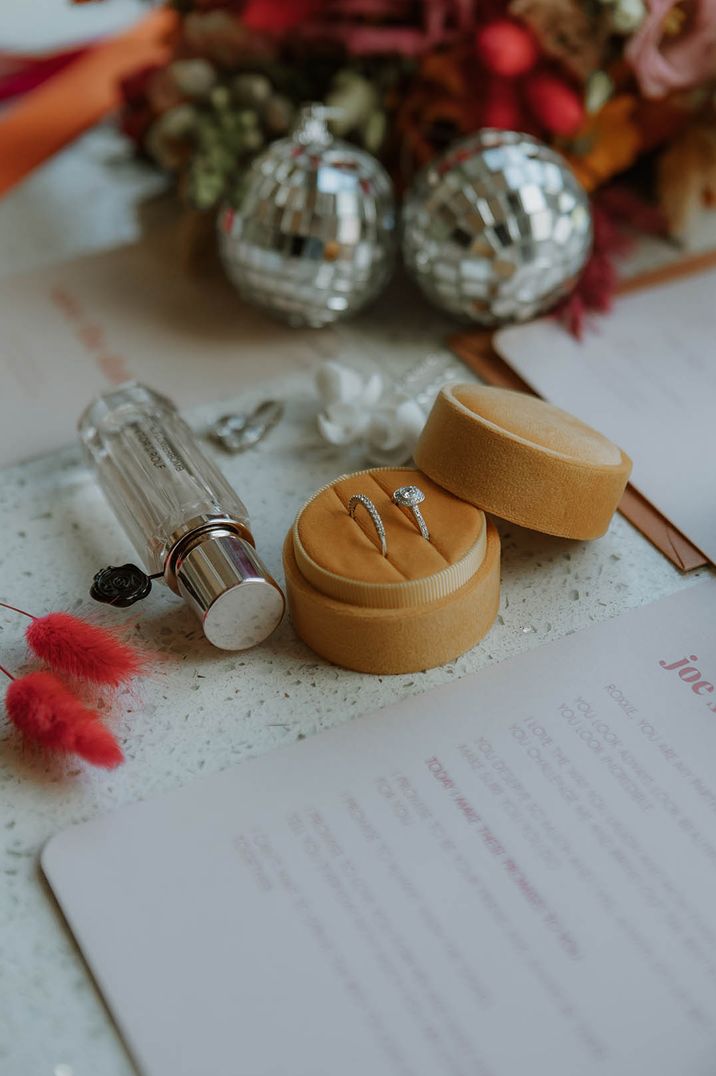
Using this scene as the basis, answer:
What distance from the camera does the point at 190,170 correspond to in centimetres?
81

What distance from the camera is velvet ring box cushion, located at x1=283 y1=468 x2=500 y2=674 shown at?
0.52 meters

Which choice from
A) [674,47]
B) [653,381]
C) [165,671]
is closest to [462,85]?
[674,47]

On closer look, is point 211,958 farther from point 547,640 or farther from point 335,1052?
point 547,640

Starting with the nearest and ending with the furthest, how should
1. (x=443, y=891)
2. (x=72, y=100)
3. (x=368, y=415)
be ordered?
(x=443, y=891) → (x=368, y=415) → (x=72, y=100)

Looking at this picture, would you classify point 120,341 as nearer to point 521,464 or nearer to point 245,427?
point 245,427

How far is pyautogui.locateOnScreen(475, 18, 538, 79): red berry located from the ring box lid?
293 millimetres

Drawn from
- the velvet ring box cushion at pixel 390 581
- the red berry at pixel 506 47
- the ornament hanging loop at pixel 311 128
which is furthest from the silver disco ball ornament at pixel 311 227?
the velvet ring box cushion at pixel 390 581

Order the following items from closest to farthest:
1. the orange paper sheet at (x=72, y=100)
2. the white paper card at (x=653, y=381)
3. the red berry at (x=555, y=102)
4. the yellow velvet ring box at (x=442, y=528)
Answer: the yellow velvet ring box at (x=442, y=528) → the white paper card at (x=653, y=381) → the red berry at (x=555, y=102) → the orange paper sheet at (x=72, y=100)

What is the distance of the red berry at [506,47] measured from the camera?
73cm

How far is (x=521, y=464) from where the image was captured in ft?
1.79

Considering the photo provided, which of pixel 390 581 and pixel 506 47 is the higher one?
pixel 506 47

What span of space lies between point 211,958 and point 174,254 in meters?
0.61

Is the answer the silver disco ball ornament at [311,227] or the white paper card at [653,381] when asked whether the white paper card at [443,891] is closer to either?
the white paper card at [653,381]

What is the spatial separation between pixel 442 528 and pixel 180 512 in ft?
0.47
